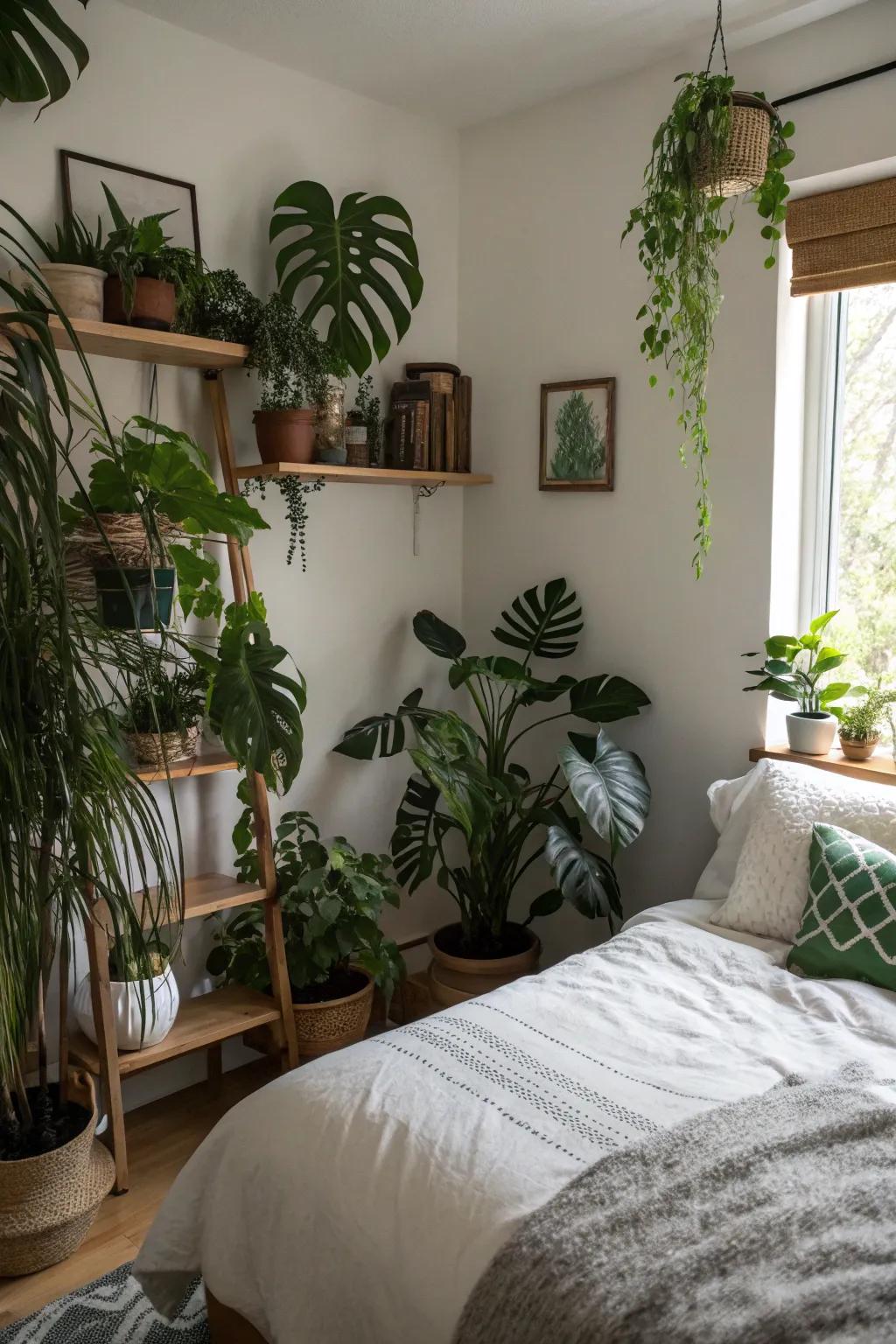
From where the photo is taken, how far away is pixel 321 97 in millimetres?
2896

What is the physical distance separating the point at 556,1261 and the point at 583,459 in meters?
2.21

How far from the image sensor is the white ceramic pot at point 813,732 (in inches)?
101

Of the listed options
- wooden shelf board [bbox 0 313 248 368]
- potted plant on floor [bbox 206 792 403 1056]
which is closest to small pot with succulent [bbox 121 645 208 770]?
potted plant on floor [bbox 206 792 403 1056]

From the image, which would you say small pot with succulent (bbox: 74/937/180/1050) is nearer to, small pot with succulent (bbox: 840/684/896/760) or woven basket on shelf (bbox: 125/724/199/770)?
woven basket on shelf (bbox: 125/724/199/770)

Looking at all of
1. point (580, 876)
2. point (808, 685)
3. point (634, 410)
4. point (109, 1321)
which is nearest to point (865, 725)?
point (808, 685)

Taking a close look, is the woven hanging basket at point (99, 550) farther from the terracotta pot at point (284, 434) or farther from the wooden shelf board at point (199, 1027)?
the wooden shelf board at point (199, 1027)

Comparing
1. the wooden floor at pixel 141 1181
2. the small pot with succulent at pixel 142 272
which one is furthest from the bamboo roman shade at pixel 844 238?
the wooden floor at pixel 141 1181

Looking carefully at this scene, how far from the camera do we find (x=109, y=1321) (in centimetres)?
194

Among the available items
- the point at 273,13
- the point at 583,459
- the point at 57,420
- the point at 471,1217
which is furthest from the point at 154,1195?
the point at 273,13

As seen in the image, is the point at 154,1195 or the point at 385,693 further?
the point at 385,693

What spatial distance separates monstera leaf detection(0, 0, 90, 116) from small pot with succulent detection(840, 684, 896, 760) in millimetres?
2229

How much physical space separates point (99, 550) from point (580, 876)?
1.36m

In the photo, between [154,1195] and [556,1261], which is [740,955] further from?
[154,1195]

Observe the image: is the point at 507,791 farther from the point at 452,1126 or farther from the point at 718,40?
the point at 718,40
